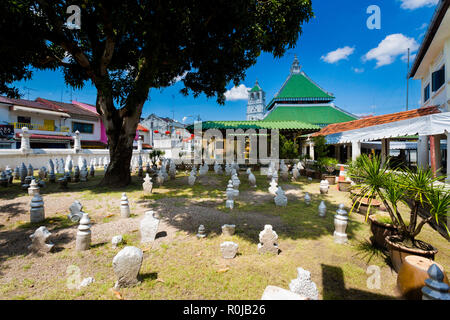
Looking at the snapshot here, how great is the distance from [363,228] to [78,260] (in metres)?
6.10

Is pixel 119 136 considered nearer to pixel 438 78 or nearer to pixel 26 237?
pixel 26 237

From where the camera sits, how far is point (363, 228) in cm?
499

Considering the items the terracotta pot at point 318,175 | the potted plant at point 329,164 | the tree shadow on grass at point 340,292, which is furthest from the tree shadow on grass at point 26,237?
the terracotta pot at point 318,175

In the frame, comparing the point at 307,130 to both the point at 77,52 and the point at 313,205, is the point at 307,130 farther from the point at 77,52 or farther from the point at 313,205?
the point at 77,52

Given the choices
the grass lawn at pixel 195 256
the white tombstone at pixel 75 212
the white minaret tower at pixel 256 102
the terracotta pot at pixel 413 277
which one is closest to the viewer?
the terracotta pot at pixel 413 277

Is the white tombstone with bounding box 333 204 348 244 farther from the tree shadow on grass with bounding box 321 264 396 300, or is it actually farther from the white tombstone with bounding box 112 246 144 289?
the white tombstone with bounding box 112 246 144 289

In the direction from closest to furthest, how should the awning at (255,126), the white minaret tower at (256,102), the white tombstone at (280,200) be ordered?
the white tombstone at (280,200) < the awning at (255,126) < the white minaret tower at (256,102)

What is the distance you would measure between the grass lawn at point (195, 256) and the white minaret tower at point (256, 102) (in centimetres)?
5413

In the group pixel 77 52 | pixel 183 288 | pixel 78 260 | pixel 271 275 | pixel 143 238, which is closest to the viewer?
pixel 183 288

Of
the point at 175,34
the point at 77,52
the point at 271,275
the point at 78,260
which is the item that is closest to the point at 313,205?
the point at 271,275

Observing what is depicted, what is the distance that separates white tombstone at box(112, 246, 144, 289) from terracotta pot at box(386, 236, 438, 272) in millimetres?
3844

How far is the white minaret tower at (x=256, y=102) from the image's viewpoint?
191 ft

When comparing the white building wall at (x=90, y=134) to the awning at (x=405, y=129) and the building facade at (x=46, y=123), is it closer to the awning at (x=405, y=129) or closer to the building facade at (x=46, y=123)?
the building facade at (x=46, y=123)

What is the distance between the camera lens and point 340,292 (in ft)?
8.91
